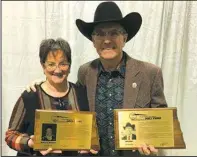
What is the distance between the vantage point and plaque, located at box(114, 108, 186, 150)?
1212mm

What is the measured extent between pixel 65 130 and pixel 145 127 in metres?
0.32

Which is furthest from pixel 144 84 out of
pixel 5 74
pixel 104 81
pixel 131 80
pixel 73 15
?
pixel 5 74

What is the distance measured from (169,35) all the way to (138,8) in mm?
238

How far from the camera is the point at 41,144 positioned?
1.18 meters

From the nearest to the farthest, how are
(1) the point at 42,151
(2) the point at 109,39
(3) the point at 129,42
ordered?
1. (1) the point at 42,151
2. (2) the point at 109,39
3. (3) the point at 129,42

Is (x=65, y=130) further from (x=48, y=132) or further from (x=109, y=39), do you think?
(x=109, y=39)

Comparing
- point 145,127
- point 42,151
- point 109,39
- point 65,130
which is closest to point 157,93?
point 145,127

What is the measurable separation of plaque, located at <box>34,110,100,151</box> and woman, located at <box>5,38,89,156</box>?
3 cm

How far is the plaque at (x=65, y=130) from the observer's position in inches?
46.4

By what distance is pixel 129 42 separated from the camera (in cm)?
177

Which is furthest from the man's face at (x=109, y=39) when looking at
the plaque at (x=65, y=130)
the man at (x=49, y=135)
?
the man at (x=49, y=135)

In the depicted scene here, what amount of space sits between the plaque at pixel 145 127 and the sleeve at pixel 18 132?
0.36 meters

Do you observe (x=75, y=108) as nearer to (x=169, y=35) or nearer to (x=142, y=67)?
(x=142, y=67)

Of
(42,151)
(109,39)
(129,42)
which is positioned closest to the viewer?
(42,151)
